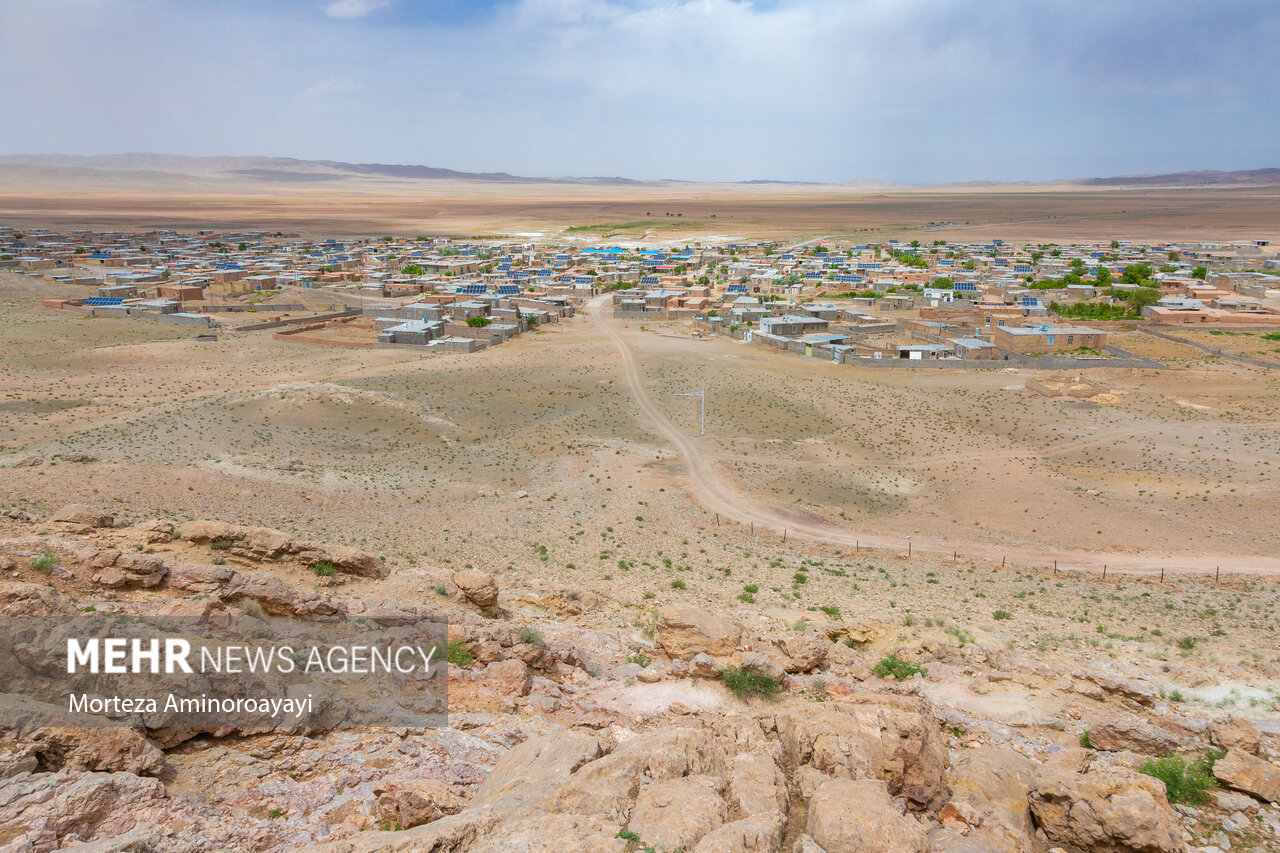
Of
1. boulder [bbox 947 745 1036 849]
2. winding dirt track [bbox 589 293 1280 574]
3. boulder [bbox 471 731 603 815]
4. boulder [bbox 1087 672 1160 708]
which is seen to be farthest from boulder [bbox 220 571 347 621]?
winding dirt track [bbox 589 293 1280 574]

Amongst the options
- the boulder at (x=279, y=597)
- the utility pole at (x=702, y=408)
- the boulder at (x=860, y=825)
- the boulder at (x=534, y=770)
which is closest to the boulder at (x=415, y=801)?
the boulder at (x=534, y=770)

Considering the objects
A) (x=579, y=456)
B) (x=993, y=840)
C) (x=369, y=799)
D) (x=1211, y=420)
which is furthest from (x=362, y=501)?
(x=1211, y=420)

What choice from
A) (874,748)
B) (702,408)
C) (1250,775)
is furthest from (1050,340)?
(874,748)

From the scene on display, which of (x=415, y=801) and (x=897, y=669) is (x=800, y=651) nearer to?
(x=897, y=669)

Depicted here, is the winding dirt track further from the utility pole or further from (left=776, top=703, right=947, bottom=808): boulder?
(left=776, top=703, right=947, bottom=808): boulder

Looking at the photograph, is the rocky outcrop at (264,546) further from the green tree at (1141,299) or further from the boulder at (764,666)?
the green tree at (1141,299)

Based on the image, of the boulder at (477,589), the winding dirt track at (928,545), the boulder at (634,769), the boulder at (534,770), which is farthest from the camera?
the winding dirt track at (928,545)

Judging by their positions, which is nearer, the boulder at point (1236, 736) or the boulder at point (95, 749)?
the boulder at point (95, 749)
